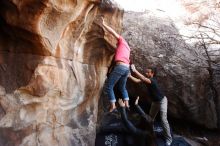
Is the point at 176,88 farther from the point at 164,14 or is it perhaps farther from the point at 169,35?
the point at 164,14

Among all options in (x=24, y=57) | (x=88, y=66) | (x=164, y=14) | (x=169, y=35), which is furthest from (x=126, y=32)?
(x=24, y=57)

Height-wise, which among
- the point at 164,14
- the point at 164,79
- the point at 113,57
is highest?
the point at 164,14

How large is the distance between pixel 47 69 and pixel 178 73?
3702 millimetres

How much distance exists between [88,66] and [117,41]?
0.74 m

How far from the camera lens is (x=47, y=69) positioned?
5.67m

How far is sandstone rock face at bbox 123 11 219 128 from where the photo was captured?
822 cm

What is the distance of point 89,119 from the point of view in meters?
6.76

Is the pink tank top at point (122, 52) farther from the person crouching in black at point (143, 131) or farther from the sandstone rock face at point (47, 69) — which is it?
the person crouching in black at point (143, 131)

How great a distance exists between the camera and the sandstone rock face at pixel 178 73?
27.0 ft

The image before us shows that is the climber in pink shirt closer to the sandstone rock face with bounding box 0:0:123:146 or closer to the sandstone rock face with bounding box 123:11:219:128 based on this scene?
the sandstone rock face with bounding box 0:0:123:146

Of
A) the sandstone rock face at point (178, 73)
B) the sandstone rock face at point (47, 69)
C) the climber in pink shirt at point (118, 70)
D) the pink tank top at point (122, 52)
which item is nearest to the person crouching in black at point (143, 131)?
the climber in pink shirt at point (118, 70)

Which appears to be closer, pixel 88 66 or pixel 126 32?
pixel 88 66

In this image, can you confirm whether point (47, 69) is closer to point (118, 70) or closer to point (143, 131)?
point (118, 70)

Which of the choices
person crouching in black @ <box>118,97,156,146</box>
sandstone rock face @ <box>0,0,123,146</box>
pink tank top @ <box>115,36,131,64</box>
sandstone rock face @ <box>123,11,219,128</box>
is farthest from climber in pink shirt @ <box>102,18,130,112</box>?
sandstone rock face @ <box>123,11,219,128</box>
